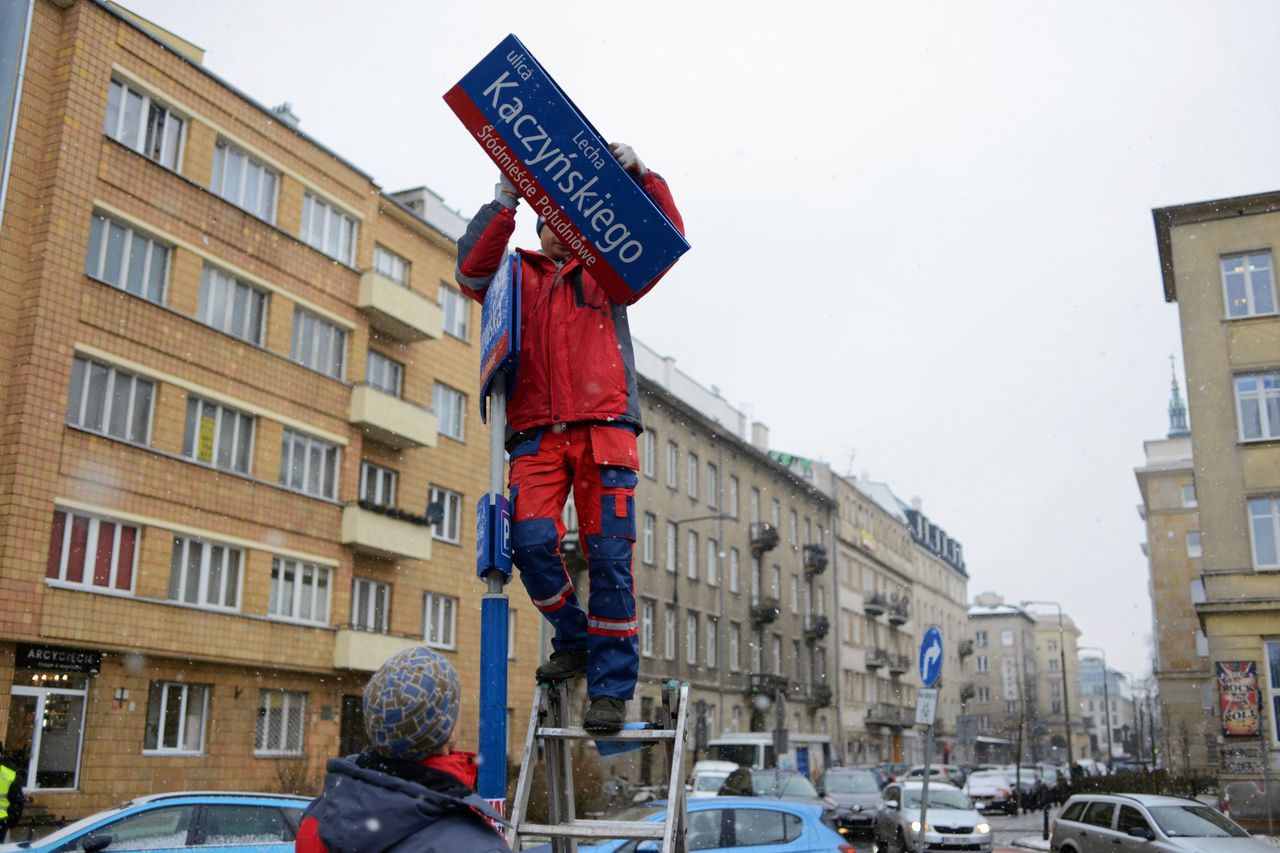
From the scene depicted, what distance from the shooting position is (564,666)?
15.7 feet

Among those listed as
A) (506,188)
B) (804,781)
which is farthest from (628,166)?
(804,781)

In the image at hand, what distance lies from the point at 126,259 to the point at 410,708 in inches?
991

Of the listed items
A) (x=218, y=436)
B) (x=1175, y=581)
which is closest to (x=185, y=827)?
(x=218, y=436)

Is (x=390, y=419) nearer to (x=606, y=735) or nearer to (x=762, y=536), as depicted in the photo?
(x=606, y=735)

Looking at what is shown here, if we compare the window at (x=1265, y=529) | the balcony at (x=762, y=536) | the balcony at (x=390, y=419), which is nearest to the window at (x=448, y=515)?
the balcony at (x=390, y=419)

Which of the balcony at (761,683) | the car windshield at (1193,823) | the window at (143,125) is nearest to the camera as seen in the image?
the car windshield at (1193,823)

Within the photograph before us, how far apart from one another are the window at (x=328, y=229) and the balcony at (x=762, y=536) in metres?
30.0

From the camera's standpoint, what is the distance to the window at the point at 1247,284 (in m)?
32.4

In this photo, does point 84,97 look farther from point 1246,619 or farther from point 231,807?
point 1246,619

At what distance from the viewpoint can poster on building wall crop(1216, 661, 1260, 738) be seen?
28.6 m

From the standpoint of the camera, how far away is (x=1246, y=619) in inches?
1184

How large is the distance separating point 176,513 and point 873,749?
57.6 metres

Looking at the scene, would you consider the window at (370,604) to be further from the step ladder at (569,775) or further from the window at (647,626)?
the step ladder at (569,775)

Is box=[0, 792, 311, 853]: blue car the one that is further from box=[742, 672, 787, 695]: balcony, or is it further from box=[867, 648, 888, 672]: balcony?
box=[867, 648, 888, 672]: balcony
